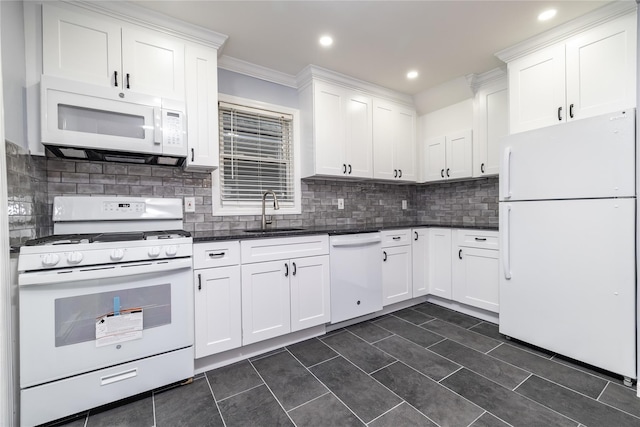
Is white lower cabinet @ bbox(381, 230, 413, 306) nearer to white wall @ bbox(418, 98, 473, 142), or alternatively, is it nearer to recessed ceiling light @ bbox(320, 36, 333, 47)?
white wall @ bbox(418, 98, 473, 142)

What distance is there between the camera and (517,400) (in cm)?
162

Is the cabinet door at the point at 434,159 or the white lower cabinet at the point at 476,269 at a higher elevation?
the cabinet door at the point at 434,159

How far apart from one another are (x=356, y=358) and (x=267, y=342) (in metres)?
0.71

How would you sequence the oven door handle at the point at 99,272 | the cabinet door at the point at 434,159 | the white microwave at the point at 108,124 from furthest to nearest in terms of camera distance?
the cabinet door at the point at 434,159 → the white microwave at the point at 108,124 → the oven door handle at the point at 99,272

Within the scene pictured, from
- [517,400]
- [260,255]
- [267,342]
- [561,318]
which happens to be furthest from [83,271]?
[561,318]

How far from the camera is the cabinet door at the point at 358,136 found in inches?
119

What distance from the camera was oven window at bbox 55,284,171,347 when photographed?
1.51m

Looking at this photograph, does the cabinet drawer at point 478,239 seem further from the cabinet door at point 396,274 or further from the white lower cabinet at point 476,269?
the cabinet door at point 396,274

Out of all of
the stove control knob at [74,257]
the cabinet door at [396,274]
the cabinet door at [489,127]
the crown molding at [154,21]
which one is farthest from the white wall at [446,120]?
the stove control knob at [74,257]

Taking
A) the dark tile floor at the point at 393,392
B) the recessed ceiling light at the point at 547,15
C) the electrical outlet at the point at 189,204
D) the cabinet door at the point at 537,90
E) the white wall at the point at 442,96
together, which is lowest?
the dark tile floor at the point at 393,392

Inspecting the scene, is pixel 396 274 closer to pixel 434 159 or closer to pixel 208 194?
pixel 434 159

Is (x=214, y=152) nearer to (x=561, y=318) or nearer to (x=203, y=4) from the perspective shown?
(x=203, y=4)

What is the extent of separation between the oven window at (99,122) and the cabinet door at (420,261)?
9.17 feet

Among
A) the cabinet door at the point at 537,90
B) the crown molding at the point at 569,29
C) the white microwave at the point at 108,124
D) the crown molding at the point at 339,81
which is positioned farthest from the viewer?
the crown molding at the point at 339,81
